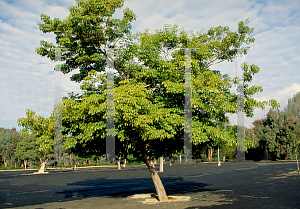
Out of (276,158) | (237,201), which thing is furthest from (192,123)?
(276,158)

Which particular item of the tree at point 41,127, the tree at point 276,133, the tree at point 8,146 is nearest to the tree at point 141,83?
the tree at point 41,127

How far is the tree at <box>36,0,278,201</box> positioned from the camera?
439 inches

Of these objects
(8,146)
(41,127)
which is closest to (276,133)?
(41,127)

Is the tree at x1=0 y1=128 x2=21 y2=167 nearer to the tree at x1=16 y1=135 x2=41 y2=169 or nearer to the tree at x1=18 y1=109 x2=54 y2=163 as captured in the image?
the tree at x1=16 y1=135 x2=41 y2=169

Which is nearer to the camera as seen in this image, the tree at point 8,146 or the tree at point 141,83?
the tree at point 141,83

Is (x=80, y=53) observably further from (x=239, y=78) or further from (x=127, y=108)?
(x=239, y=78)

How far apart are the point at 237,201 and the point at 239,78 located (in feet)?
22.5

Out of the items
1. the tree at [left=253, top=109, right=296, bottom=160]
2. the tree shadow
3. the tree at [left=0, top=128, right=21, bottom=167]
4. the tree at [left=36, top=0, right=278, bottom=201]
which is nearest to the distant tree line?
the tree at [left=253, top=109, right=296, bottom=160]

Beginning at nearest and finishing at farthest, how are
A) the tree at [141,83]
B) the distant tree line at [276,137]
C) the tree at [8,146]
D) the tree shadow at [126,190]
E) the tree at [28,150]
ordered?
the tree at [141,83], the tree shadow at [126,190], the distant tree line at [276,137], the tree at [28,150], the tree at [8,146]

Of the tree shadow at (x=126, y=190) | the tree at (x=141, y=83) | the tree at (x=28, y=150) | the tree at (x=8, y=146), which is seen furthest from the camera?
the tree at (x=8, y=146)

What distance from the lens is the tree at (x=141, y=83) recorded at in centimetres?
1114

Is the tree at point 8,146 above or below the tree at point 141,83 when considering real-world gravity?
below

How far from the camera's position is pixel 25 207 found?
14.5 meters

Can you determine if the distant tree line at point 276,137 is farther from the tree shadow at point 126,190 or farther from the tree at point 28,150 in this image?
the tree at point 28,150
